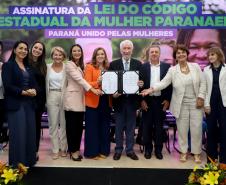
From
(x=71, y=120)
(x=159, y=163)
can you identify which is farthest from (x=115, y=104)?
(x=159, y=163)

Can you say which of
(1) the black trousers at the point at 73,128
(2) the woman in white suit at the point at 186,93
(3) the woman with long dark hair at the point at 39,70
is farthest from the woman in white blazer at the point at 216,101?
(3) the woman with long dark hair at the point at 39,70

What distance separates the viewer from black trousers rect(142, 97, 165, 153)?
439cm

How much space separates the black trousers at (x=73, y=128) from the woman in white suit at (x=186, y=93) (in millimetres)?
865

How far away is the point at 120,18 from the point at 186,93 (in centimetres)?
240

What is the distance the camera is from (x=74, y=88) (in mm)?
4305

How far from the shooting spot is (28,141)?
12.9 feet

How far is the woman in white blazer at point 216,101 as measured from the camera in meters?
4.08

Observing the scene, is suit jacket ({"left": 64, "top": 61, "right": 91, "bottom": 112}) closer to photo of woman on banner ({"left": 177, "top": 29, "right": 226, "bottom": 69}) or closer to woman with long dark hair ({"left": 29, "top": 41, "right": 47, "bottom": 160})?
woman with long dark hair ({"left": 29, "top": 41, "right": 47, "bottom": 160})

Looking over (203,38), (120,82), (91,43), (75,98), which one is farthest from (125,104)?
(203,38)

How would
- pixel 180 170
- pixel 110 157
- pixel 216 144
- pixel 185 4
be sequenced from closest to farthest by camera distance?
1. pixel 180 170
2. pixel 216 144
3. pixel 110 157
4. pixel 185 4

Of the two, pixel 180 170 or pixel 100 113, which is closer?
pixel 180 170

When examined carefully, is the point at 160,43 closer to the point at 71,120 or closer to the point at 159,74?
the point at 159,74

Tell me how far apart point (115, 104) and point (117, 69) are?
0.44 metres

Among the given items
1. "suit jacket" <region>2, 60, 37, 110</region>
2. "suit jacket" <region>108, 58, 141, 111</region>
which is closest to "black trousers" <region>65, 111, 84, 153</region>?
"suit jacket" <region>108, 58, 141, 111</region>
